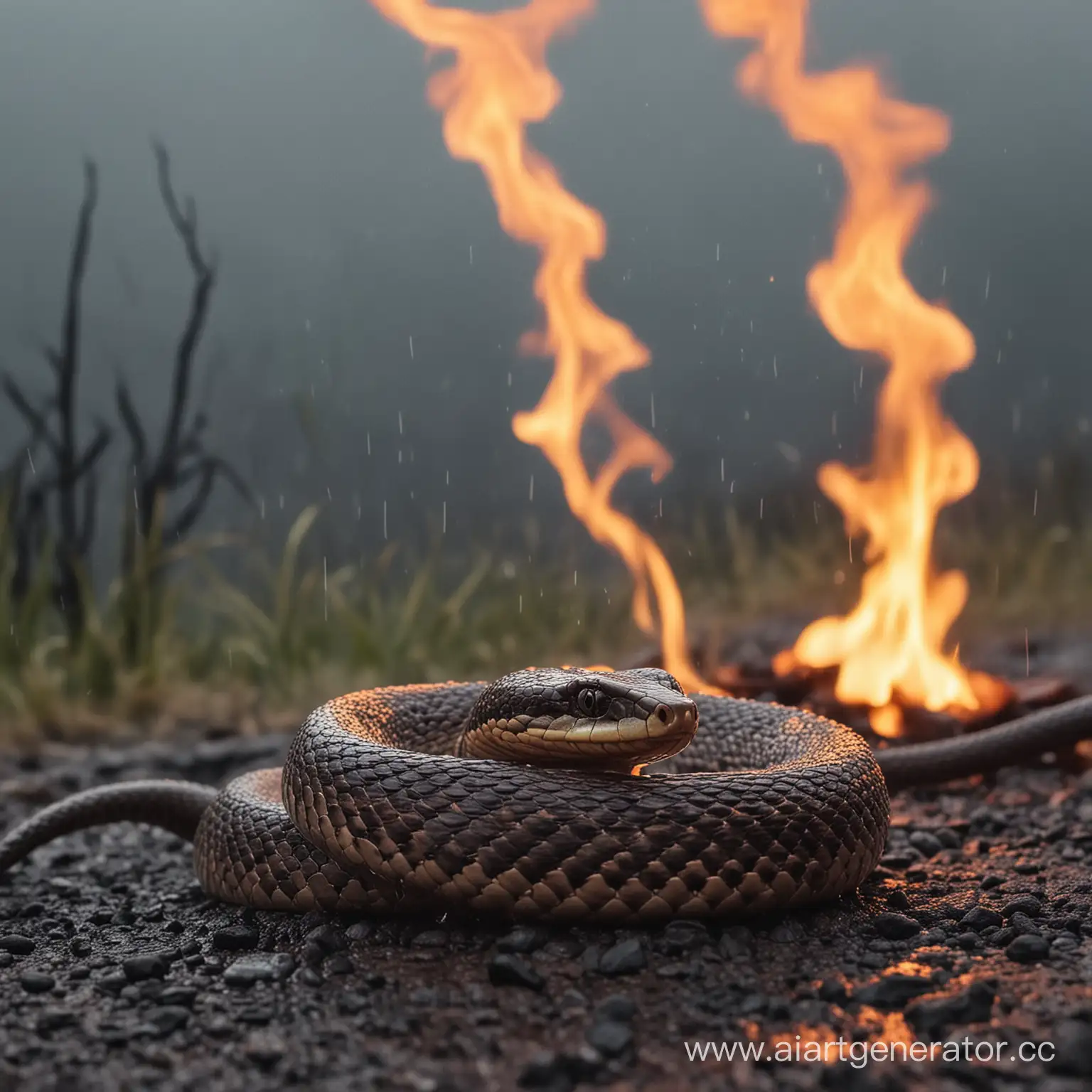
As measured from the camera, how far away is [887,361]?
7.31 metres

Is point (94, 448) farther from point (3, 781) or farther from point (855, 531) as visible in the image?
point (855, 531)

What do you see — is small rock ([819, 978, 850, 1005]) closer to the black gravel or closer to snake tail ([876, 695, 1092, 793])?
the black gravel

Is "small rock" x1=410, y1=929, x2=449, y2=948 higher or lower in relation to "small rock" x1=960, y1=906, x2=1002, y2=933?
higher

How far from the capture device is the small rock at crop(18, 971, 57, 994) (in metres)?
2.96

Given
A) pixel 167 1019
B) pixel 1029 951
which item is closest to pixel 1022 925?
pixel 1029 951

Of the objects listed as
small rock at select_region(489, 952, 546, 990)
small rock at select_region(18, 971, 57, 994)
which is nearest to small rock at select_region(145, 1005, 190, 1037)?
small rock at select_region(18, 971, 57, 994)

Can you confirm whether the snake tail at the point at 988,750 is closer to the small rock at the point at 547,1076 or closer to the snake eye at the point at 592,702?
the snake eye at the point at 592,702

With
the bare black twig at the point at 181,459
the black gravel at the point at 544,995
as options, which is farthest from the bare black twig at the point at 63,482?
the black gravel at the point at 544,995

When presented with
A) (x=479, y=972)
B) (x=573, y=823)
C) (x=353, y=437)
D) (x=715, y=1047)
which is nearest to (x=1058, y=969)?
(x=715, y=1047)

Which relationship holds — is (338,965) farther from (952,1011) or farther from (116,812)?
(116,812)

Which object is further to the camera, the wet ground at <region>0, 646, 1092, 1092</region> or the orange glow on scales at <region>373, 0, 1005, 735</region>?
the orange glow on scales at <region>373, 0, 1005, 735</region>

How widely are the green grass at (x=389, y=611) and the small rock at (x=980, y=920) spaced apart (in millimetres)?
5170

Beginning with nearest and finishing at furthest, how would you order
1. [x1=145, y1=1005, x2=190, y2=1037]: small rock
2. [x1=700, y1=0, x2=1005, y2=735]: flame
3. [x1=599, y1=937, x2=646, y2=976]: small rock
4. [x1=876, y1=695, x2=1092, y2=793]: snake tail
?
1. [x1=145, y1=1005, x2=190, y2=1037]: small rock
2. [x1=599, y1=937, x2=646, y2=976]: small rock
3. [x1=876, y1=695, x2=1092, y2=793]: snake tail
4. [x1=700, y1=0, x2=1005, y2=735]: flame

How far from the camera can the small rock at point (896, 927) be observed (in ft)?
10.0
